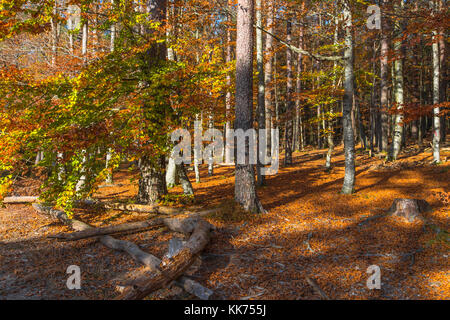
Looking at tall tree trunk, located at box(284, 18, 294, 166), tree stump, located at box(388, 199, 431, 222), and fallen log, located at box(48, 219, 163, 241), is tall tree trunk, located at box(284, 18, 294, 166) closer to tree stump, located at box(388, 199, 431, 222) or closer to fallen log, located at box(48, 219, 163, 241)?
tree stump, located at box(388, 199, 431, 222)

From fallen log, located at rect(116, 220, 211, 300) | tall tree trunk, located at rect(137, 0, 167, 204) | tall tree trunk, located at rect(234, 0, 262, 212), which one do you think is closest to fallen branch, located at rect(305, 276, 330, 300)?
fallen log, located at rect(116, 220, 211, 300)

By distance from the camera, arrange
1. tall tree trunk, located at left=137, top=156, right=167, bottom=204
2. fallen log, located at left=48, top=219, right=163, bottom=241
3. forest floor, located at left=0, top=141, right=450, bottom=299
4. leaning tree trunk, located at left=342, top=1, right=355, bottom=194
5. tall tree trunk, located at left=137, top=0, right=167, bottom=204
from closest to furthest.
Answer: forest floor, located at left=0, top=141, right=450, bottom=299
fallen log, located at left=48, top=219, right=163, bottom=241
tall tree trunk, located at left=137, top=0, right=167, bottom=204
tall tree trunk, located at left=137, top=156, right=167, bottom=204
leaning tree trunk, located at left=342, top=1, right=355, bottom=194

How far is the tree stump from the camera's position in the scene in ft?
25.2

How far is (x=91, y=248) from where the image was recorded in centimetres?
675

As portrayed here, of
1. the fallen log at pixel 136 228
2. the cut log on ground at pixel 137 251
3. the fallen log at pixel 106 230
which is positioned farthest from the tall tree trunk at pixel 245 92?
the fallen log at pixel 106 230

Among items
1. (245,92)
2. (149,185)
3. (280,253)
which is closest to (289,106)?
(245,92)

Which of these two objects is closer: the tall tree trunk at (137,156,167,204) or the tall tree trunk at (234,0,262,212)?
the tall tree trunk at (234,0,262,212)

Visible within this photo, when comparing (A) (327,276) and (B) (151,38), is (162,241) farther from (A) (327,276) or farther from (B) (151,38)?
(B) (151,38)

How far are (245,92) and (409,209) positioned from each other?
18.5 feet

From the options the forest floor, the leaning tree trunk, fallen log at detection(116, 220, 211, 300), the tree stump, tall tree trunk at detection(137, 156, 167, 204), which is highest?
the leaning tree trunk

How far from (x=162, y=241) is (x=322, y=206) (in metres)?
5.65

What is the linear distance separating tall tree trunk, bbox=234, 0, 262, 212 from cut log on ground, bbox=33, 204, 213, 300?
238cm

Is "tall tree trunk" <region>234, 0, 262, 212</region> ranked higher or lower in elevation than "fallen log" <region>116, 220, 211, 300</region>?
higher
